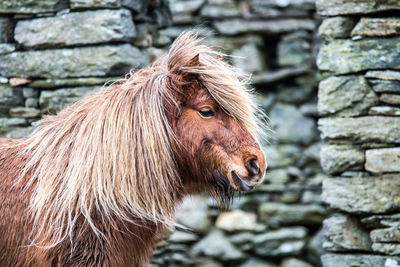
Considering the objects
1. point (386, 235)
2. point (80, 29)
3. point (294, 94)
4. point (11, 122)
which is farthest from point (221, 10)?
point (386, 235)

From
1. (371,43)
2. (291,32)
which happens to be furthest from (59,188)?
(291,32)

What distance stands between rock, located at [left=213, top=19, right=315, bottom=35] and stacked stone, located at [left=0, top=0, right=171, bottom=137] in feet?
8.43

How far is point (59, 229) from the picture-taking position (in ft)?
9.08

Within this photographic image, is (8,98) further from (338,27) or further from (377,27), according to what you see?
(377,27)

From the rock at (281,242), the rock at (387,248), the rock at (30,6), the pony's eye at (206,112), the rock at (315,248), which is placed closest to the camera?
the pony's eye at (206,112)

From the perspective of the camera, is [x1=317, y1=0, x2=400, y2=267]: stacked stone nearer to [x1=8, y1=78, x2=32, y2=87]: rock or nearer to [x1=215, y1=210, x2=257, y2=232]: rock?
[x1=8, y1=78, x2=32, y2=87]: rock

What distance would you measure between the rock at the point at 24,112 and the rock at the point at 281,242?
3407mm

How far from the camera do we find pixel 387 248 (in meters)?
3.81

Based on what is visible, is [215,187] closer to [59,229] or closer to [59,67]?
[59,229]

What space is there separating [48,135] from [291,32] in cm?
449

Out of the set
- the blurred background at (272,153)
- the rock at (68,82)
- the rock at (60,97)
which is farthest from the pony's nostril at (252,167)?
the blurred background at (272,153)

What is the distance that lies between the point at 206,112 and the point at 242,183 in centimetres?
42

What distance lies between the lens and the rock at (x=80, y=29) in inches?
166

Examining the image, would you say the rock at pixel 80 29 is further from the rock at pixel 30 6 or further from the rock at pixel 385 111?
the rock at pixel 385 111
